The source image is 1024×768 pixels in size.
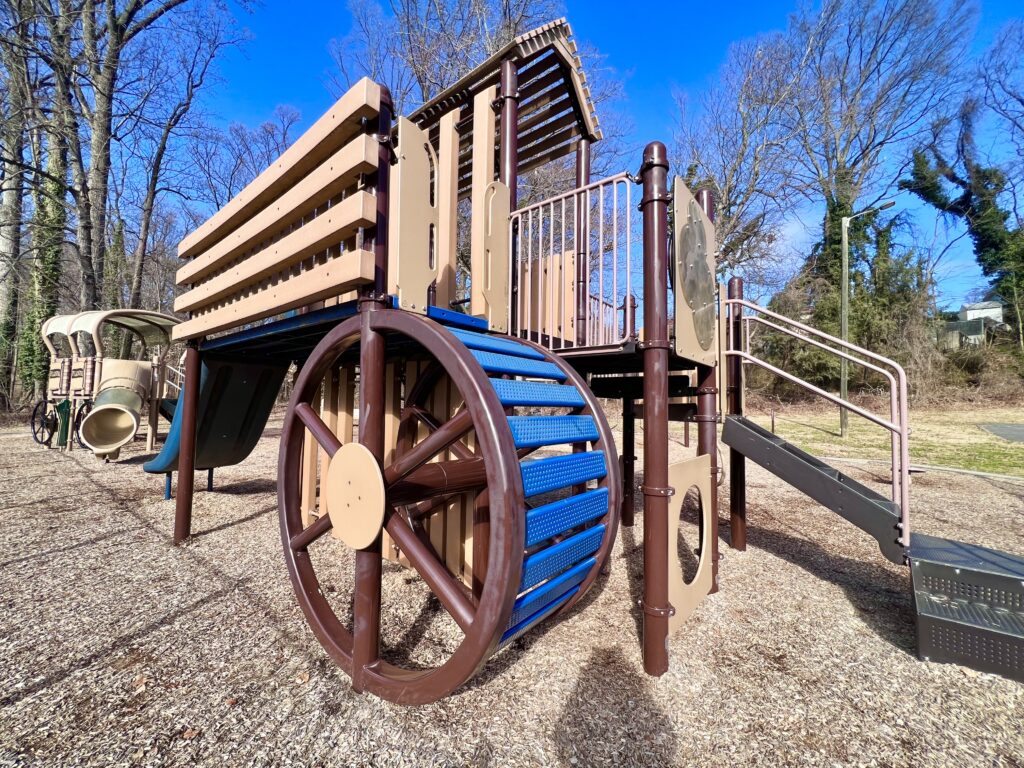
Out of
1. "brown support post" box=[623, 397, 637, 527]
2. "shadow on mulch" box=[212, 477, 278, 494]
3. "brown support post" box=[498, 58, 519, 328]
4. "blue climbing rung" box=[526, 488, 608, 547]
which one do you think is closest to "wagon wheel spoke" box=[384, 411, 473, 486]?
"blue climbing rung" box=[526, 488, 608, 547]

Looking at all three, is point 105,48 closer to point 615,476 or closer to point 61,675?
point 61,675

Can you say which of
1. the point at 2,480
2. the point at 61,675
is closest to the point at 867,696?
the point at 61,675

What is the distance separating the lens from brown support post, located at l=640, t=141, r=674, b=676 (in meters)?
2.35

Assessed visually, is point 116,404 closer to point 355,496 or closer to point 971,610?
point 355,496

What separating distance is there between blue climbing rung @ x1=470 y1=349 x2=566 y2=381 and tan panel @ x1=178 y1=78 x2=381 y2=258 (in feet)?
4.29

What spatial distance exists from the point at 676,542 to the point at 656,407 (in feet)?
2.50

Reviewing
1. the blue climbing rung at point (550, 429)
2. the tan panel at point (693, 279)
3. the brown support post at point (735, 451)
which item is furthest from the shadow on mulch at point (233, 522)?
the brown support post at point (735, 451)

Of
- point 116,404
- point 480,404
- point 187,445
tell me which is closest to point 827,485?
point 480,404

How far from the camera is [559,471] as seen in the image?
77.9 inches

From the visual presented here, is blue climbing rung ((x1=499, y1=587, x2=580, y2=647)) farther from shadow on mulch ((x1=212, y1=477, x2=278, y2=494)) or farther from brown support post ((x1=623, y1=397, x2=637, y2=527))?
shadow on mulch ((x1=212, y1=477, x2=278, y2=494))

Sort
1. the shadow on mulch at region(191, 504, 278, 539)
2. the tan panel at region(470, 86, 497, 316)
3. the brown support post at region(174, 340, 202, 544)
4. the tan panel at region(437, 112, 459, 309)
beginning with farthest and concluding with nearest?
1. the shadow on mulch at region(191, 504, 278, 539)
2. the brown support post at region(174, 340, 202, 544)
3. the tan panel at region(470, 86, 497, 316)
4. the tan panel at region(437, 112, 459, 309)

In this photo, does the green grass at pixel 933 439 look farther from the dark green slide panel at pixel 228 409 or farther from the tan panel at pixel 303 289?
the tan panel at pixel 303 289

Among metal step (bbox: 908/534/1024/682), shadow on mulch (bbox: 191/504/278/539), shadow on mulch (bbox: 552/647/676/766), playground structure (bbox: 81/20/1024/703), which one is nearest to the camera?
shadow on mulch (bbox: 552/647/676/766)

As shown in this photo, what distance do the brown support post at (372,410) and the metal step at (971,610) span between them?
274cm
